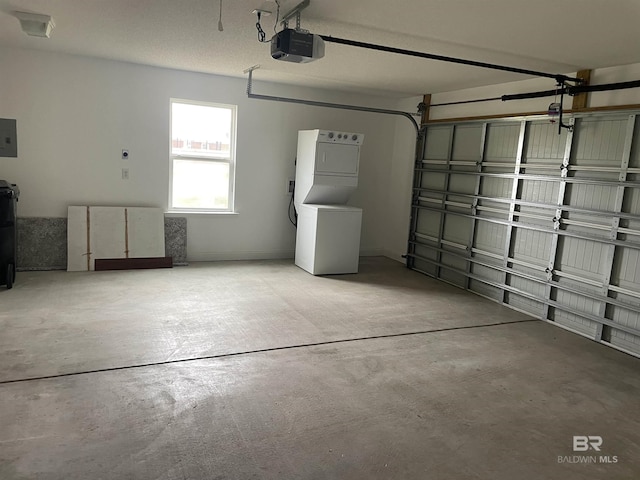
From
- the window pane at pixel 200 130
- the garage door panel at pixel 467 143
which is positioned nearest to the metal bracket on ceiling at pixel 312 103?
the window pane at pixel 200 130

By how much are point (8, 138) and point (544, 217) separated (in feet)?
19.3

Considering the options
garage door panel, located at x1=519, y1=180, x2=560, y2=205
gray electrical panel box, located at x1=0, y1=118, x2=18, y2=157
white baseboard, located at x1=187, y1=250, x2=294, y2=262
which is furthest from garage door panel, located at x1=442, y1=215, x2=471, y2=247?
gray electrical panel box, located at x1=0, y1=118, x2=18, y2=157

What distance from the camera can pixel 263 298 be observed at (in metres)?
5.04

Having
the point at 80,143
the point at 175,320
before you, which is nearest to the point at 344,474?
the point at 175,320

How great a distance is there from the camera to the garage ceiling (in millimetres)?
3111

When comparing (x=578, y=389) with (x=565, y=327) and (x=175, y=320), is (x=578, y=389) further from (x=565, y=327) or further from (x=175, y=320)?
(x=175, y=320)

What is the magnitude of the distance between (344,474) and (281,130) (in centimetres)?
521

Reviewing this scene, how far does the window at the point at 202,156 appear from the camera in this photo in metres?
6.32

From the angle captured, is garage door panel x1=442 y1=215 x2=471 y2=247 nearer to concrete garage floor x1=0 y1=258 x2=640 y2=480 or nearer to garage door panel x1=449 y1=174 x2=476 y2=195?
garage door panel x1=449 y1=174 x2=476 y2=195

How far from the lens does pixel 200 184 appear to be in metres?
6.53

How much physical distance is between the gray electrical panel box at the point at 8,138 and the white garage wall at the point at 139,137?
0.08m

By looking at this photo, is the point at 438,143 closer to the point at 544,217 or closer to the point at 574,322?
the point at 544,217

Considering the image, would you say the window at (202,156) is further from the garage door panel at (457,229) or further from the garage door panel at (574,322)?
the garage door panel at (574,322)

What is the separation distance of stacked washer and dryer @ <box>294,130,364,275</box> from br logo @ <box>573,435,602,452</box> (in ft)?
12.4
